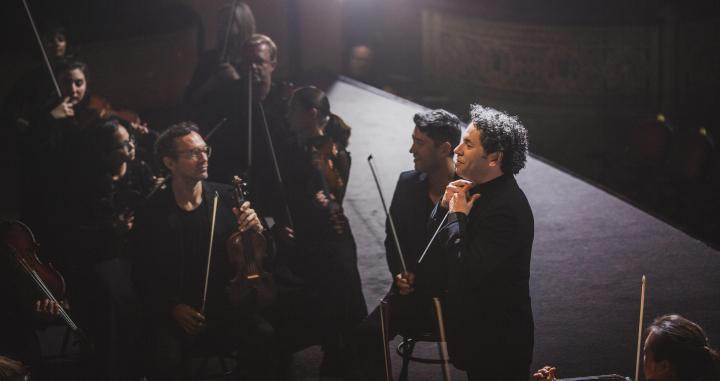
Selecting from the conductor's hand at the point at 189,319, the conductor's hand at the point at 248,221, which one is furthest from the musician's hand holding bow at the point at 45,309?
the conductor's hand at the point at 248,221

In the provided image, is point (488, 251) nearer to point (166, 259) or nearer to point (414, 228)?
point (414, 228)

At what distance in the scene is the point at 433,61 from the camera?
11.1 m

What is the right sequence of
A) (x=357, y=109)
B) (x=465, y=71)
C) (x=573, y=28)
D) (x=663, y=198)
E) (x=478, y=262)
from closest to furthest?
(x=478, y=262), (x=663, y=198), (x=357, y=109), (x=573, y=28), (x=465, y=71)

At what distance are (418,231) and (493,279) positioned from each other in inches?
34.1

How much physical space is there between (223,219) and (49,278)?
0.76m

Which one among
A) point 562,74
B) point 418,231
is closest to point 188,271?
point 418,231

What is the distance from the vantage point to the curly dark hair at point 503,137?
348 centimetres

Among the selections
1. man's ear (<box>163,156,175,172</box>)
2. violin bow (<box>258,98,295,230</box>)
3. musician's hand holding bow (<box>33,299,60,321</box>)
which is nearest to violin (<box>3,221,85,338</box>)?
musician's hand holding bow (<box>33,299,60,321</box>)

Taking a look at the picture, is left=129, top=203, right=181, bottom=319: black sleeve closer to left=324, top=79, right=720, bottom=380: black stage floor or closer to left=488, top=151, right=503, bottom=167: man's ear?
left=324, top=79, right=720, bottom=380: black stage floor

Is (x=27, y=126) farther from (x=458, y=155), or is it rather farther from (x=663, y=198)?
(x=663, y=198)

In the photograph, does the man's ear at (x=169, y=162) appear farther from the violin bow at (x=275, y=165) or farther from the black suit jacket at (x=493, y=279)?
the black suit jacket at (x=493, y=279)

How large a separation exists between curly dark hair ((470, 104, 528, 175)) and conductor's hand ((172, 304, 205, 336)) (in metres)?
1.41

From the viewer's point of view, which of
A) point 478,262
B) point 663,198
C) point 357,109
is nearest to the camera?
point 478,262

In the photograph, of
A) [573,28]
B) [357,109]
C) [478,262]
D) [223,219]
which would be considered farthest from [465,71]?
[478,262]
